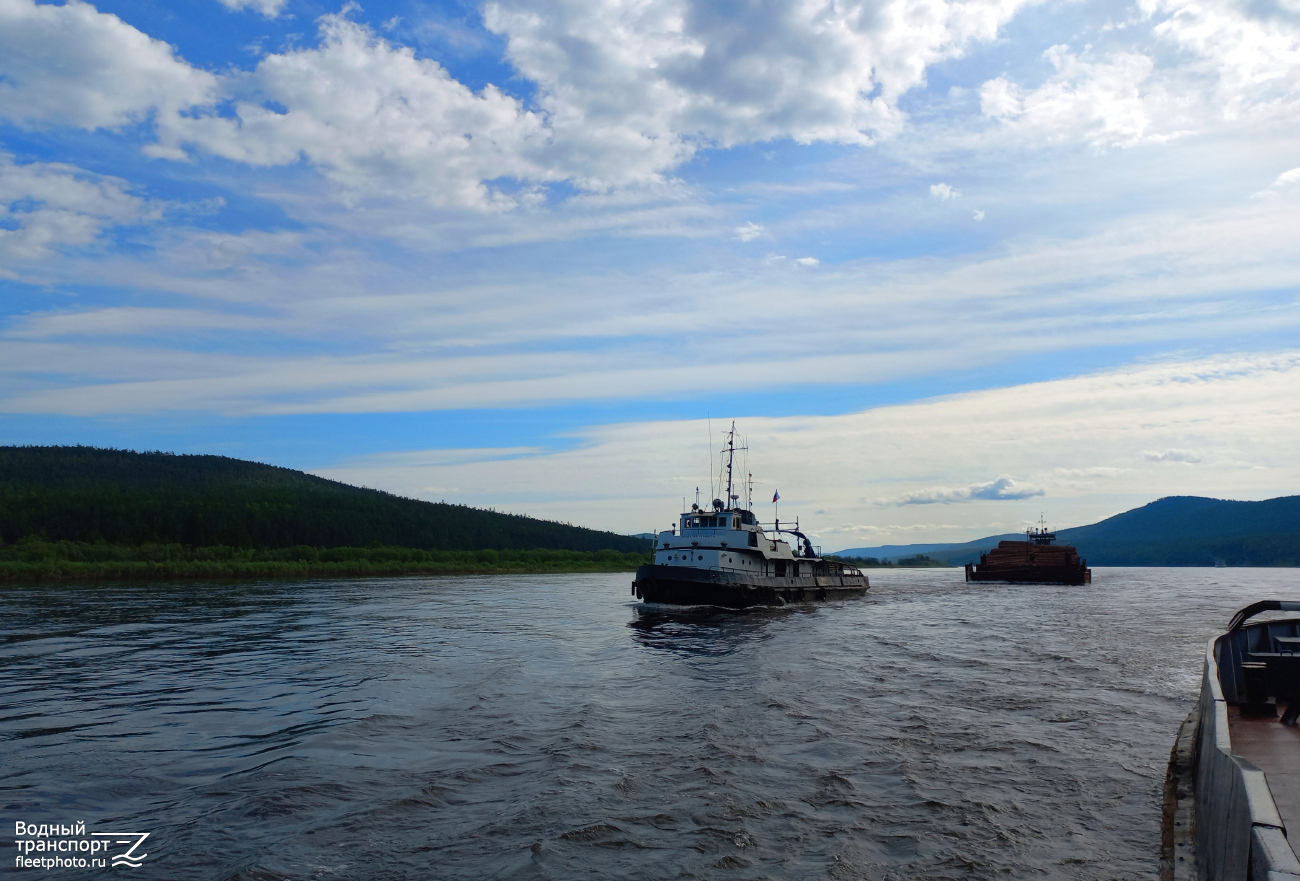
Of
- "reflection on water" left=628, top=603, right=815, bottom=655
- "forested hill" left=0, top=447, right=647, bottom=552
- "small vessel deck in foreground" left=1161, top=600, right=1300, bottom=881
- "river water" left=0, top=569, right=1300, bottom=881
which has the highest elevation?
"forested hill" left=0, top=447, right=647, bottom=552

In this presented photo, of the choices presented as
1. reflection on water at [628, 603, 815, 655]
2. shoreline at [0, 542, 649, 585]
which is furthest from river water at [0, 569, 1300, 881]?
shoreline at [0, 542, 649, 585]

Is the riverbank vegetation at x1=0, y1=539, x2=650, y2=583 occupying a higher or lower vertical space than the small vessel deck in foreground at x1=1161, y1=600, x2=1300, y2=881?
lower

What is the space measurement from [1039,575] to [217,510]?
11709 centimetres

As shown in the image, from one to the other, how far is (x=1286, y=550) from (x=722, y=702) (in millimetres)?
240875

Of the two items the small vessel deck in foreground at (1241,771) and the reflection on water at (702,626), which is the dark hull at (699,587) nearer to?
the reflection on water at (702,626)

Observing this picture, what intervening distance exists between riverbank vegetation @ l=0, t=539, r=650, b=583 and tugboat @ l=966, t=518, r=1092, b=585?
56082mm

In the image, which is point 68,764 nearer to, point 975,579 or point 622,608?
point 622,608

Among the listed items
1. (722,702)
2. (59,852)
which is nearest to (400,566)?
(722,702)

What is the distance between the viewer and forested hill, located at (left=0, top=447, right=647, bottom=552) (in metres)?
103

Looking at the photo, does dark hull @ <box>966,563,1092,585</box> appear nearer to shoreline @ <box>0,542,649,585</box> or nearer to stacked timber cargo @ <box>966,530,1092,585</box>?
stacked timber cargo @ <box>966,530,1092,585</box>

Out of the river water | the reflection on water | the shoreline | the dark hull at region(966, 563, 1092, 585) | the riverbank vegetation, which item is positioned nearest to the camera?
the river water

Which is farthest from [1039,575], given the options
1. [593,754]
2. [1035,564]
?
[593,754]

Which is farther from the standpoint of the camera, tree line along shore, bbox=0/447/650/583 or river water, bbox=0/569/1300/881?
tree line along shore, bbox=0/447/650/583

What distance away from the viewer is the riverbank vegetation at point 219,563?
222ft
